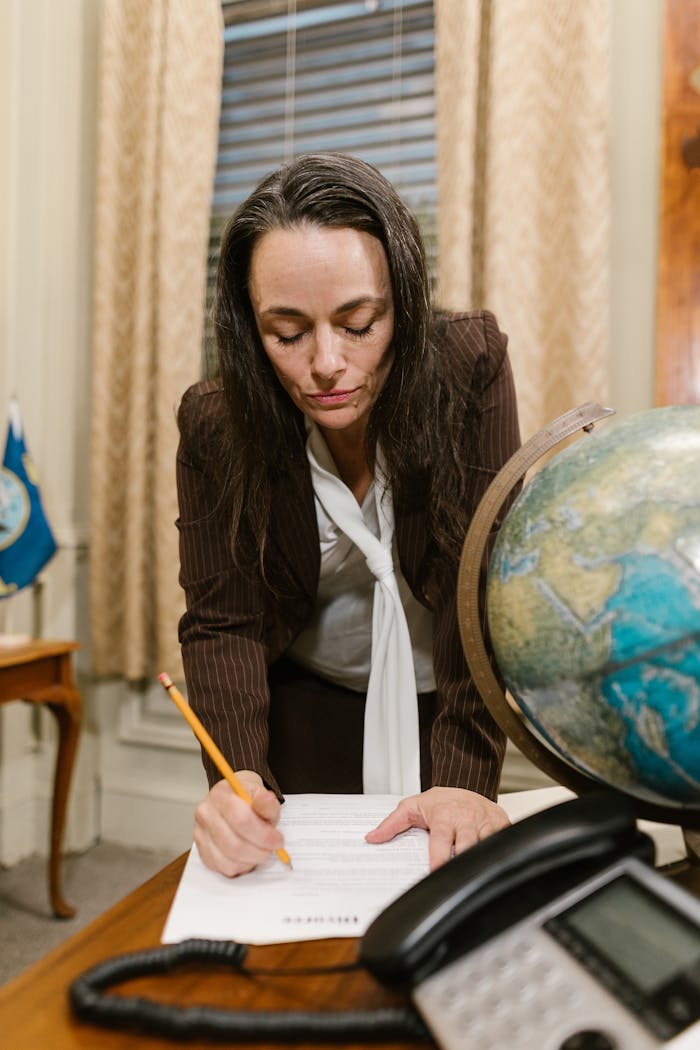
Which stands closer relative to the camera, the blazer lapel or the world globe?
the world globe

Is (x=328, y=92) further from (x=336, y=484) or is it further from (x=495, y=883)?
(x=495, y=883)

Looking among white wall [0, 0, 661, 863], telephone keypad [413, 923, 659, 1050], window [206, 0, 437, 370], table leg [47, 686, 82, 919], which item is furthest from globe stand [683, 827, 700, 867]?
white wall [0, 0, 661, 863]

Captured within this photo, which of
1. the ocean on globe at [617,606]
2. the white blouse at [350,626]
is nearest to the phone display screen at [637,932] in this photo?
the ocean on globe at [617,606]

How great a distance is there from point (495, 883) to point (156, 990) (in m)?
0.25

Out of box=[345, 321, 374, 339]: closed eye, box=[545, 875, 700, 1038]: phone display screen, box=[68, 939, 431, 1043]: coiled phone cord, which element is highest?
box=[345, 321, 374, 339]: closed eye

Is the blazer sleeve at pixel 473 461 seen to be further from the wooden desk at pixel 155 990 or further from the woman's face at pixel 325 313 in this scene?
the wooden desk at pixel 155 990

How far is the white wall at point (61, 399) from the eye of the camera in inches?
110

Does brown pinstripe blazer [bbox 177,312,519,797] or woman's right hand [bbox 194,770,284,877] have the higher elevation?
brown pinstripe blazer [bbox 177,312,519,797]

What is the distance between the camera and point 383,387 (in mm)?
1193

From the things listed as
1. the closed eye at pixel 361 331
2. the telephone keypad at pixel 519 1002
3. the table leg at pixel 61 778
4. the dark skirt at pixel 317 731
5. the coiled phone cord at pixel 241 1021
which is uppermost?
the closed eye at pixel 361 331

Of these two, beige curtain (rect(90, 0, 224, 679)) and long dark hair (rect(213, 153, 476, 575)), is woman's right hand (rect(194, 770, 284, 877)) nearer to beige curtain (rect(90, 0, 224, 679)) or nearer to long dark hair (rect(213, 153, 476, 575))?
long dark hair (rect(213, 153, 476, 575))

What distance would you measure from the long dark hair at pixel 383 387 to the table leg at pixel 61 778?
4.87 ft

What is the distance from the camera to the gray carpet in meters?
2.24

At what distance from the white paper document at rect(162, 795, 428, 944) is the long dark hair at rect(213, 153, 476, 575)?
1.52 feet
